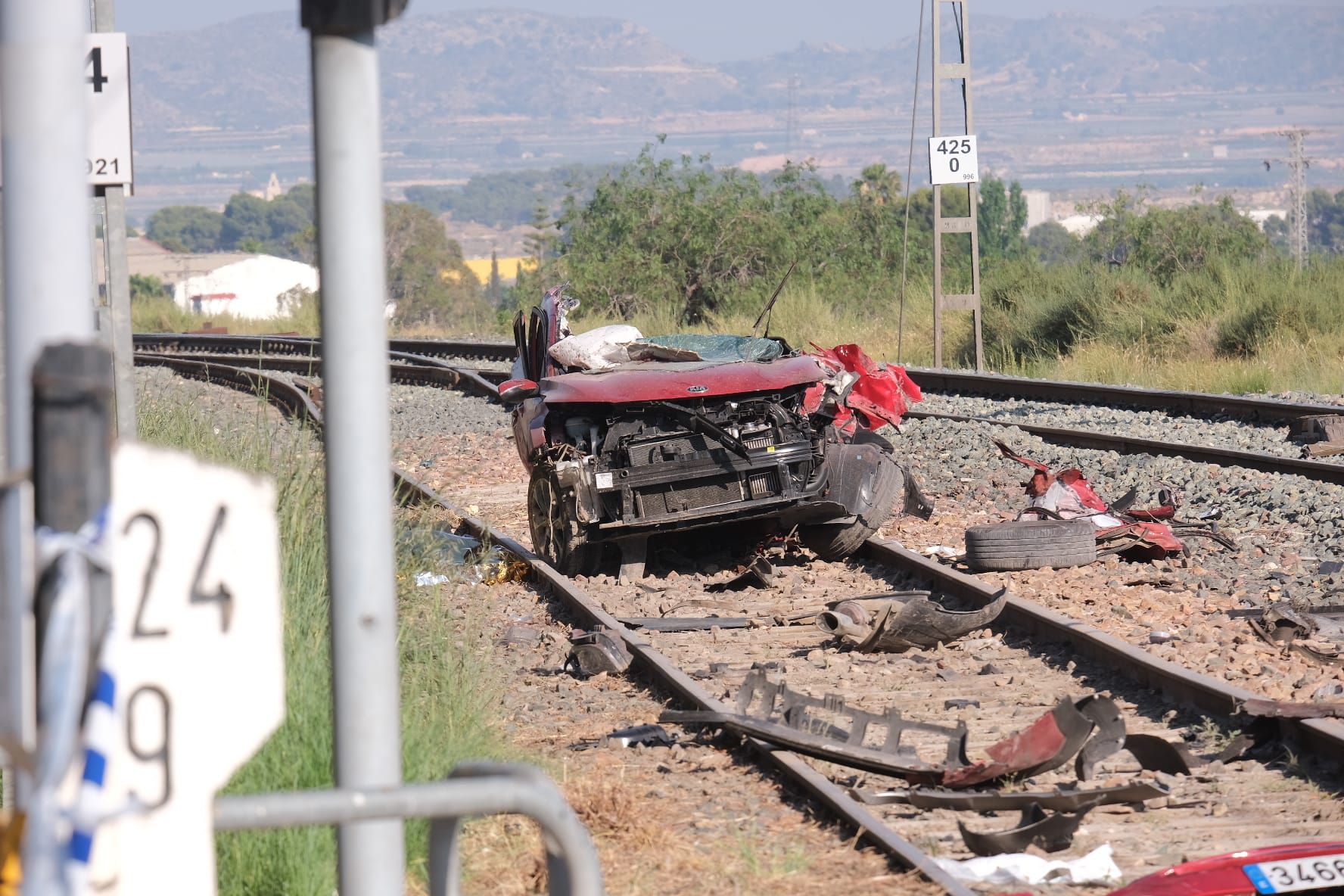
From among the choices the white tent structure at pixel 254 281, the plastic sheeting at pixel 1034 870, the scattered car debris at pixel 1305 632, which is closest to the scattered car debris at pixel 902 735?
the plastic sheeting at pixel 1034 870

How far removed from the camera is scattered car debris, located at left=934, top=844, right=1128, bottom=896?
5109mm

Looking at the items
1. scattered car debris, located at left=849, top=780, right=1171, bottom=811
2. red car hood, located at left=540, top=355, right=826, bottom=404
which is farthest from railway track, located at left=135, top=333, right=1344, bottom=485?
scattered car debris, located at left=849, top=780, right=1171, bottom=811

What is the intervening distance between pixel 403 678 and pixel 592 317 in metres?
26.8

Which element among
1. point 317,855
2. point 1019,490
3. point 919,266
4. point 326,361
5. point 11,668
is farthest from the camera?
point 919,266

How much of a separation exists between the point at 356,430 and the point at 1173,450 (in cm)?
1280

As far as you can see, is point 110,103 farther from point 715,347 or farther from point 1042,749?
point 1042,749

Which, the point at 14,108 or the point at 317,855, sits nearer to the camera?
the point at 14,108

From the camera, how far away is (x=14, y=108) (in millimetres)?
2240

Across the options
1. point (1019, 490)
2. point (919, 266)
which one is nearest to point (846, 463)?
point (1019, 490)

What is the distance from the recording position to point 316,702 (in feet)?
19.2

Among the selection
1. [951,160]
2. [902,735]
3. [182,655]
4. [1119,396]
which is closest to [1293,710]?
[902,735]

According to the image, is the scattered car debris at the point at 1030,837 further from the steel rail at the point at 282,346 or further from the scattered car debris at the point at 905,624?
the steel rail at the point at 282,346

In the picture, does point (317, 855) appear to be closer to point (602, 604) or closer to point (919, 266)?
point (602, 604)

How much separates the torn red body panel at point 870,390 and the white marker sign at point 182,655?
9.26 metres
